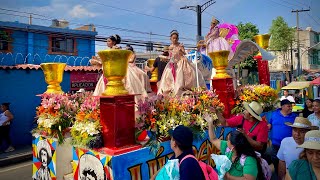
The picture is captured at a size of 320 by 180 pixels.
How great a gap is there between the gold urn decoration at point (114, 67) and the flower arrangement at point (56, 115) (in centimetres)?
126

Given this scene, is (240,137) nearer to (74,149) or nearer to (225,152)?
(225,152)

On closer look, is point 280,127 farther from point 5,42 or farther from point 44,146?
point 5,42

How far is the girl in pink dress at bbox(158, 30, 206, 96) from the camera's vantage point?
642cm

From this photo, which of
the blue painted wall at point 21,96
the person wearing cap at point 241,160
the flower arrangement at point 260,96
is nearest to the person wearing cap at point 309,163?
the person wearing cap at point 241,160

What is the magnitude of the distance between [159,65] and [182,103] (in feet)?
11.9

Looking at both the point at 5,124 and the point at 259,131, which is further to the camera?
the point at 5,124

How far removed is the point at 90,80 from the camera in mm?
15516

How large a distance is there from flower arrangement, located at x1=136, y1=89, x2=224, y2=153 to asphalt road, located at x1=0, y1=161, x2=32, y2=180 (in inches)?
218

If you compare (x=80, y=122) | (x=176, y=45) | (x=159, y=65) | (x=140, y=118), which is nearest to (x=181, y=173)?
(x=140, y=118)

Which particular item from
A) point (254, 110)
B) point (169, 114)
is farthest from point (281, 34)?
point (169, 114)

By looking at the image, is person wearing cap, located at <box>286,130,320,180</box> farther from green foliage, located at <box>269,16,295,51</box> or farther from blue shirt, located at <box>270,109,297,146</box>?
green foliage, located at <box>269,16,295,51</box>

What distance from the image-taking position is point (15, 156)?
10359 mm

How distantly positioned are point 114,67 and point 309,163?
2.61 m

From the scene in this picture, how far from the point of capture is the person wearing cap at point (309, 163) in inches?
108
